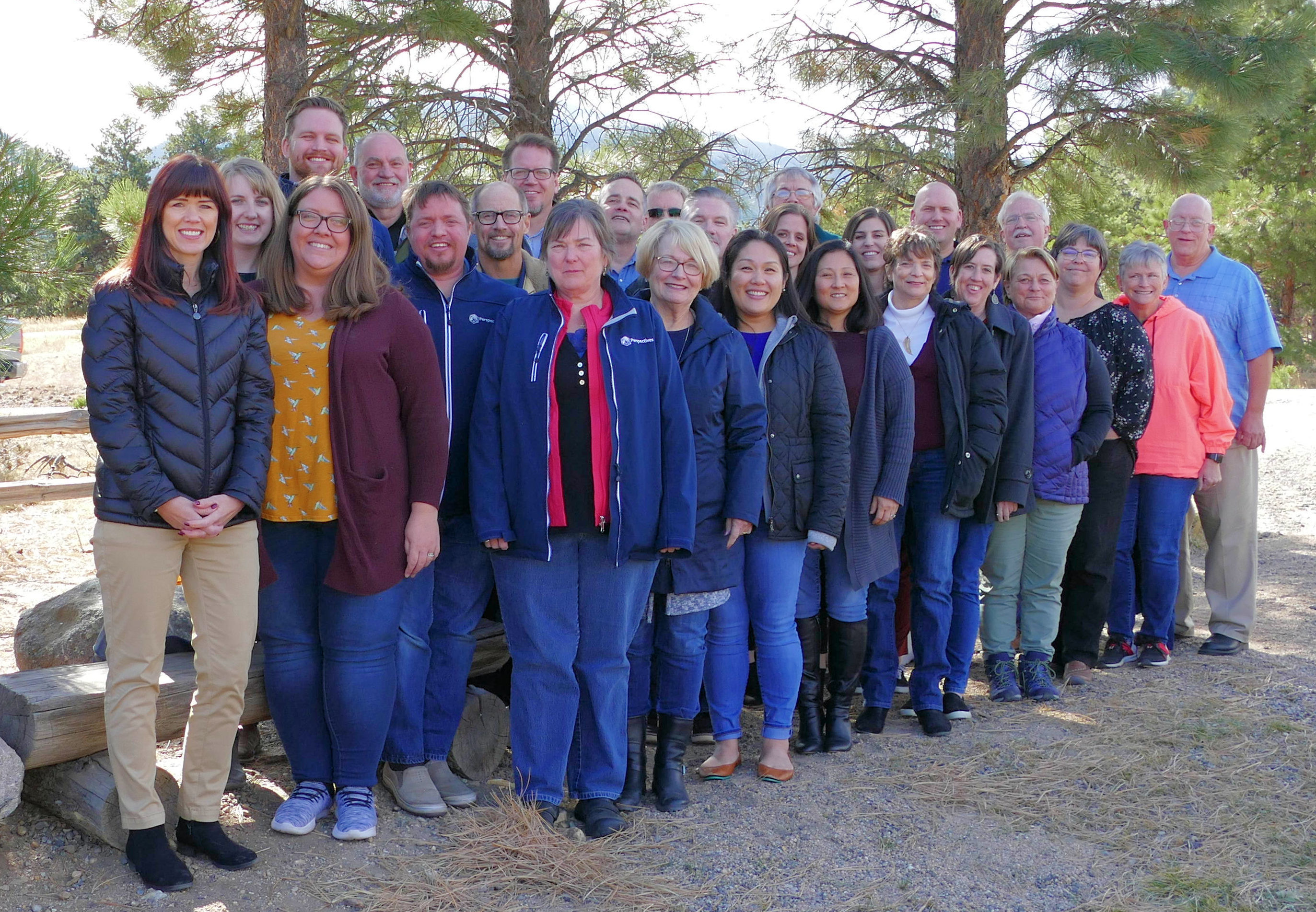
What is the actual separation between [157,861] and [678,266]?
7.96ft

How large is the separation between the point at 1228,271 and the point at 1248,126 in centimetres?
208

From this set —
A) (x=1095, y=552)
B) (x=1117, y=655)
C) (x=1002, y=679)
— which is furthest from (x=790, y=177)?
(x=1117, y=655)

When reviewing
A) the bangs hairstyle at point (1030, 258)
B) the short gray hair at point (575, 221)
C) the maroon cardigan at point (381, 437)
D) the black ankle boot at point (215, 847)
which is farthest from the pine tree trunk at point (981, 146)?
the black ankle boot at point (215, 847)

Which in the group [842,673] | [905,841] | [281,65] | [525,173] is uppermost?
[281,65]

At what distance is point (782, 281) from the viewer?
4.02 meters

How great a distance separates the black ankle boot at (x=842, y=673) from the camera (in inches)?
169

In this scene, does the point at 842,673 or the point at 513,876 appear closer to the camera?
the point at 513,876

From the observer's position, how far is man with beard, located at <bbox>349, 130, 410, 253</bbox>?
432cm

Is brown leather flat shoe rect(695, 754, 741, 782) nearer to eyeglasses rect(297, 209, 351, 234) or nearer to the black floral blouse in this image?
eyeglasses rect(297, 209, 351, 234)

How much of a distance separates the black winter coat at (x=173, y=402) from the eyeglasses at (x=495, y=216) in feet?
3.58

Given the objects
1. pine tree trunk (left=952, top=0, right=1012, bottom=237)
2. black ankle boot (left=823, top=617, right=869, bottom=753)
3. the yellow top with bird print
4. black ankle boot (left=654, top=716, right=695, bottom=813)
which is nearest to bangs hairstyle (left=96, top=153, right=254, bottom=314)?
the yellow top with bird print

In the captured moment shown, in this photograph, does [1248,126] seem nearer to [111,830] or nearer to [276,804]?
[276,804]

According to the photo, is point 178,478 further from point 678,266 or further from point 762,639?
point 762,639

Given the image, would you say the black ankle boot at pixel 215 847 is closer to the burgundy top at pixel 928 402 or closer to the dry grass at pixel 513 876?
the dry grass at pixel 513 876
